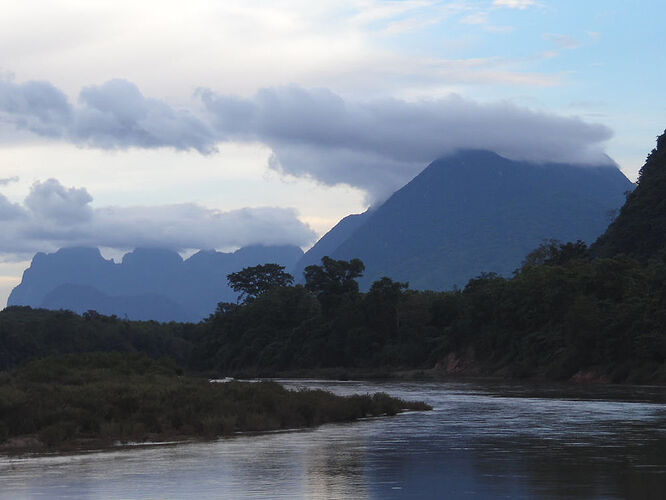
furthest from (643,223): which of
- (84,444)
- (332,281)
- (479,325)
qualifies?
(84,444)

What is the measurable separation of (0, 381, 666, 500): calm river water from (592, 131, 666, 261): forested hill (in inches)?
3470

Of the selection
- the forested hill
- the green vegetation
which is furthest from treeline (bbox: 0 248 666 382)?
the green vegetation

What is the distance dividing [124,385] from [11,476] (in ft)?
52.8

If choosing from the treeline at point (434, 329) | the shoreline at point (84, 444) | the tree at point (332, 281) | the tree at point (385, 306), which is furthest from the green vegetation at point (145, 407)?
the tree at point (332, 281)

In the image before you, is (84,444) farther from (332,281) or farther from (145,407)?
(332,281)

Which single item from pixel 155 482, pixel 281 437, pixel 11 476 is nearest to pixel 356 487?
pixel 155 482

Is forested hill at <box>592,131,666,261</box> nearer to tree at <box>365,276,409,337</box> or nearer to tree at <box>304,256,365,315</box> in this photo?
tree at <box>365,276,409,337</box>

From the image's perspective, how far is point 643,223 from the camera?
132 m

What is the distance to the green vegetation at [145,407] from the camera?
37.3 metres

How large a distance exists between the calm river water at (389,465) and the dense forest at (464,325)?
48.2 metres

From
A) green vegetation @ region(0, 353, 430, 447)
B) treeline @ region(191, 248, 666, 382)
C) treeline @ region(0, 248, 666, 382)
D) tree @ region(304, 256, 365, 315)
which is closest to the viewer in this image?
green vegetation @ region(0, 353, 430, 447)

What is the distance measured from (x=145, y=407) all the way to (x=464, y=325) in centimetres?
9159

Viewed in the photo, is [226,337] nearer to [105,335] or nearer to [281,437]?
[105,335]

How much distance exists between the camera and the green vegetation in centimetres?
3734
